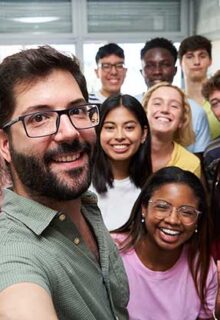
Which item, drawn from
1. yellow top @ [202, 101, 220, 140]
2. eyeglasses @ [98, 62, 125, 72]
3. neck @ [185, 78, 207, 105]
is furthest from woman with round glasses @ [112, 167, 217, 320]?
eyeglasses @ [98, 62, 125, 72]

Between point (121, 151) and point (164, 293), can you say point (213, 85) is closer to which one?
point (121, 151)

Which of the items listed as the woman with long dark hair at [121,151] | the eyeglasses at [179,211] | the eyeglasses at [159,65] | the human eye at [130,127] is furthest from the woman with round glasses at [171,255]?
the eyeglasses at [159,65]

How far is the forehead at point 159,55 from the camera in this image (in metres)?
2.98

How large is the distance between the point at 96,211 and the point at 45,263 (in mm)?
460

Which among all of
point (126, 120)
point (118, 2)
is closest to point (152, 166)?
point (126, 120)

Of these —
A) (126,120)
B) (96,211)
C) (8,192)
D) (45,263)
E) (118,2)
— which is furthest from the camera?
(118,2)

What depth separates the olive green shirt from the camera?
2.48ft

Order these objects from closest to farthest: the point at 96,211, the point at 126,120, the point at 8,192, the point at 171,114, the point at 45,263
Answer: the point at 45,263, the point at 8,192, the point at 96,211, the point at 126,120, the point at 171,114

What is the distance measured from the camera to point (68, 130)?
2.93 ft

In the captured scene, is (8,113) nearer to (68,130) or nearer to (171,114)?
(68,130)

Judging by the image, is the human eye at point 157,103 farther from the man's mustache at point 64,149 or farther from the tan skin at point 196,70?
the man's mustache at point 64,149

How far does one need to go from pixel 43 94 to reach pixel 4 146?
0.50 ft

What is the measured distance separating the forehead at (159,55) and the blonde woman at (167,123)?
2.20ft

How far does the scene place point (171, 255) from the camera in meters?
1.69
